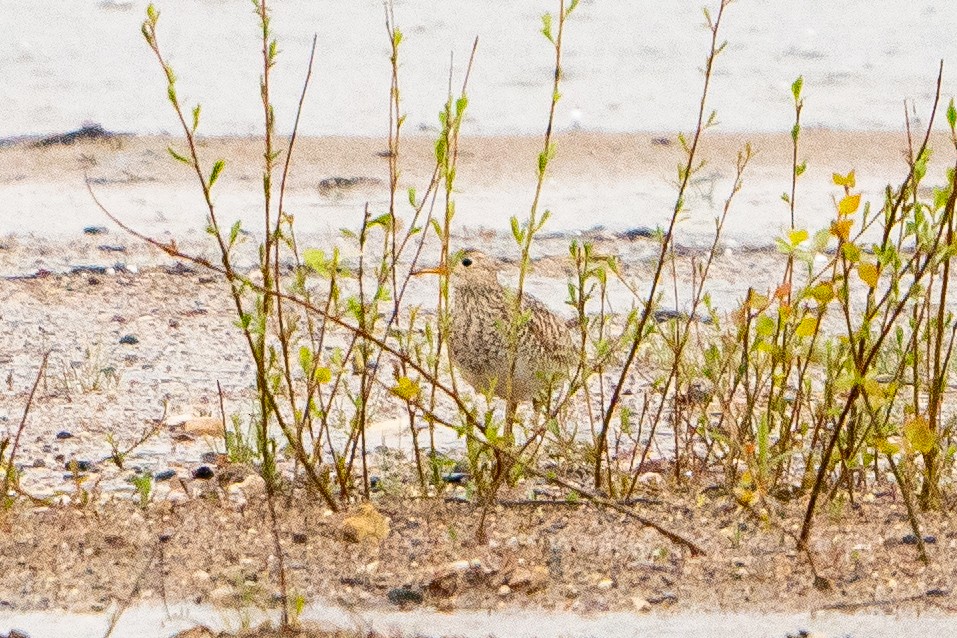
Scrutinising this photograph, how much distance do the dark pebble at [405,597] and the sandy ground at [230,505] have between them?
1cm

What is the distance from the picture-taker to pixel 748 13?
10.3 metres

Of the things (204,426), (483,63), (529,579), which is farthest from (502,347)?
(483,63)

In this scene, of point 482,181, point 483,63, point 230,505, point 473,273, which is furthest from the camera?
point 483,63

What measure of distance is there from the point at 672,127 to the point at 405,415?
3864 millimetres

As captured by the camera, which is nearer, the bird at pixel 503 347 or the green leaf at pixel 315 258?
the green leaf at pixel 315 258

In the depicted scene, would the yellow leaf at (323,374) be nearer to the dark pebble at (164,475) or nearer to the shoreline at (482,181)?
the dark pebble at (164,475)

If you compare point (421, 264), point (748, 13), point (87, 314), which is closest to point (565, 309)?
point (421, 264)

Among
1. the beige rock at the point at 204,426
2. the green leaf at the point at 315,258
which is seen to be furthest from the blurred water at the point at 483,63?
the green leaf at the point at 315,258

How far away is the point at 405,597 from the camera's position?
11.6 ft

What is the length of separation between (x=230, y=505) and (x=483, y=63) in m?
5.70

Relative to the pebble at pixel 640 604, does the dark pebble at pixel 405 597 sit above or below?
below

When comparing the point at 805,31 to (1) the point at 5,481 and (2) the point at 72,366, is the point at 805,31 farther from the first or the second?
(1) the point at 5,481

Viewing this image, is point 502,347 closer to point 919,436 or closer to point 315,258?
point 315,258

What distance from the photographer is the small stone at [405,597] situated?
351 centimetres
